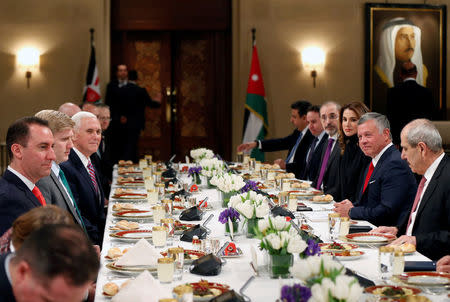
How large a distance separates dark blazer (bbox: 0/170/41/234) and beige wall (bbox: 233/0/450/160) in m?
8.03

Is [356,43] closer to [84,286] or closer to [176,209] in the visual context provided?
[176,209]

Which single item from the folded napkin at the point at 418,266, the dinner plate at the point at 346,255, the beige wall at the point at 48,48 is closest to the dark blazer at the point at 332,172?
the dinner plate at the point at 346,255

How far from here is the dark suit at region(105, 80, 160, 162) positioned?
10.3 meters

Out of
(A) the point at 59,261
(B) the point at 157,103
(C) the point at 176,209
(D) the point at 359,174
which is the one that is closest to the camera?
(A) the point at 59,261

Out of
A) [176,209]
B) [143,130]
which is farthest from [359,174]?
[143,130]

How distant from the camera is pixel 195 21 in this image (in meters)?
10.9

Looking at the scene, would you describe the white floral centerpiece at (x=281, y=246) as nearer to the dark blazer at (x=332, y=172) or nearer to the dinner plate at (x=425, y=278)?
the dinner plate at (x=425, y=278)

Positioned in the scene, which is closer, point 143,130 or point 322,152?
point 322,152

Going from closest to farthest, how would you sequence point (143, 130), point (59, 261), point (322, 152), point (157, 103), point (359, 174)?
point (59, 261)
point (359, 174)
point (322, 152)
point (157, 103)
point (143, 130)

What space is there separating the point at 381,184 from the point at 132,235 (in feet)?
6.23

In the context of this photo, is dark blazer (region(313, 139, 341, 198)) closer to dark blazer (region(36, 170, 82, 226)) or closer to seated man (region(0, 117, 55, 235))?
dark blazer (region(36, 170, 82, 226))

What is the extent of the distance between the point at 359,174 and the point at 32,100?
6.73m

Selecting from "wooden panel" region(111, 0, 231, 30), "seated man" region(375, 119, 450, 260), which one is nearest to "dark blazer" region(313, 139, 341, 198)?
"seated man" region(375, 119, 450, 260)

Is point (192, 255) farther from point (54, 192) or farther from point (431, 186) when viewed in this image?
point (431, 186)
